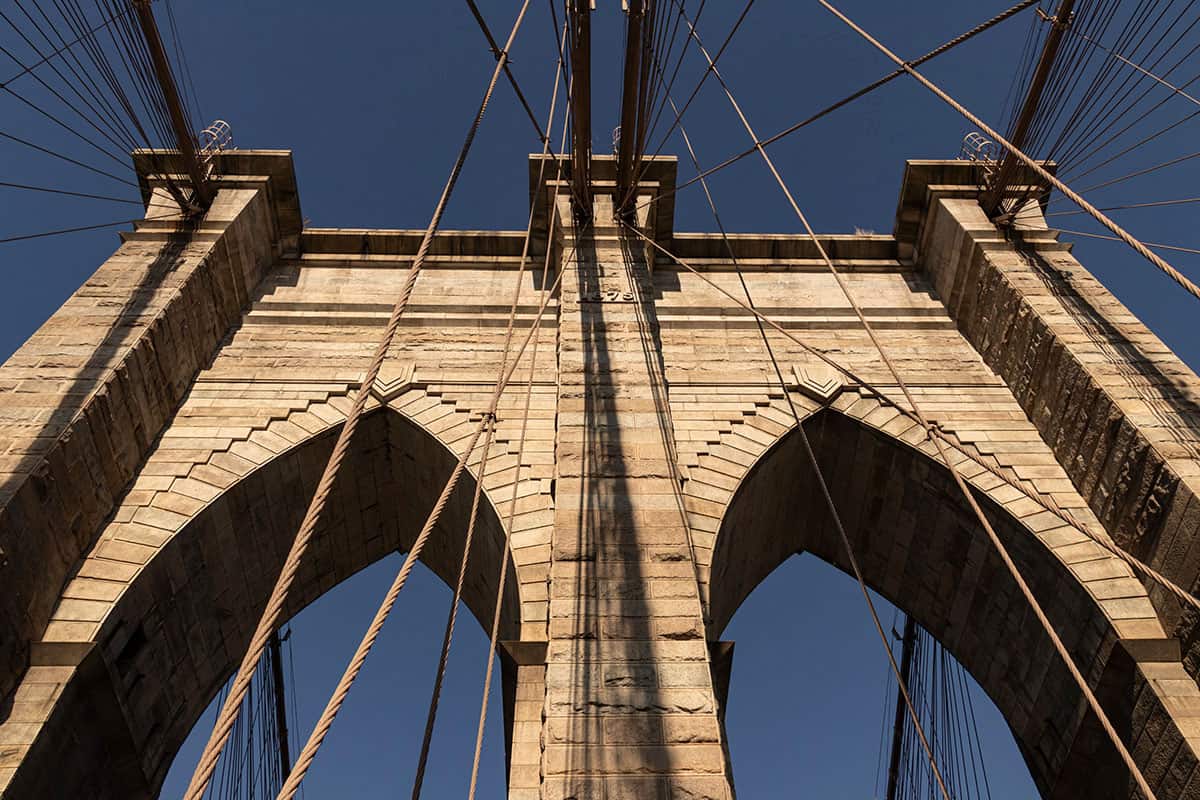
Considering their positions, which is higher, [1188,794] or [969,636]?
[969,636]

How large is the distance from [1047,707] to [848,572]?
102 inches

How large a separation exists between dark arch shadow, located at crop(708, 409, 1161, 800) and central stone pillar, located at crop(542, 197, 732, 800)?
4.72 feet

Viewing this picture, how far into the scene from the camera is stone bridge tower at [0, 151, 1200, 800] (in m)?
6.82

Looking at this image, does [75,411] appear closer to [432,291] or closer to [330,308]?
[330,308]

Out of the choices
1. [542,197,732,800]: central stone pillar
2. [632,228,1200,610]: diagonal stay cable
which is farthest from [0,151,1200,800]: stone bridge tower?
[632,228,1200,610]: diagonal stay cable

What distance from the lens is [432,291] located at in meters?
12.0

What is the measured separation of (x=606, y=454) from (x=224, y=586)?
4.35 metres

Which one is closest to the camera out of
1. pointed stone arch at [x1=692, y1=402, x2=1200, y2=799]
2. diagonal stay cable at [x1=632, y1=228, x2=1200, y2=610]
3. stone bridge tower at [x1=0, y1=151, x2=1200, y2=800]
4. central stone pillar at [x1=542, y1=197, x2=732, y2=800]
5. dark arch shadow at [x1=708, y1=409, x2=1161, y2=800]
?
central stone pillar at [x1=542, y1=197, x2=732, y2=800]

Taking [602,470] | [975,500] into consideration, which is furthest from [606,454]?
[975,500]

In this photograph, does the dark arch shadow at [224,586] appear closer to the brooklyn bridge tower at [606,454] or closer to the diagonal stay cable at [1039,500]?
the brooklyn bridge tower at [606,454]

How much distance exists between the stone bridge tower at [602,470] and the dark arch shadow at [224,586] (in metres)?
0.04

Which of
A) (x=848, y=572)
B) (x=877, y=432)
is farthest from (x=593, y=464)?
(x=848, y=572)

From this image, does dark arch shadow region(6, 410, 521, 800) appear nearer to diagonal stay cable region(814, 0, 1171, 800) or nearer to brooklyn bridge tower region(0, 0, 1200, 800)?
brooklyn bridge tower region(0, 0, 1200, 800)

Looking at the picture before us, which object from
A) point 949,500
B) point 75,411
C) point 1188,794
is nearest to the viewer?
point 1188,794
